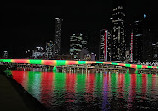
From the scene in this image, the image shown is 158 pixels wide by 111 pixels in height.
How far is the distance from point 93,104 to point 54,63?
295 ft

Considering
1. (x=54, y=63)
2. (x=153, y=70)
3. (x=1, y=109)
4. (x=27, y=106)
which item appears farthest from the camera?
(x=153, y=70)

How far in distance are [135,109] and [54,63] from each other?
3631 inches

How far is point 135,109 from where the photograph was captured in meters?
21.8

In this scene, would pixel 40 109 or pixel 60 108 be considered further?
pixel 60 108

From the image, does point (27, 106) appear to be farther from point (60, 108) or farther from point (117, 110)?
point (117, 110)

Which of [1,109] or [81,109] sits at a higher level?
[1,109]

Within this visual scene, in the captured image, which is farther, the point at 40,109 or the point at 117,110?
the point at 117,110

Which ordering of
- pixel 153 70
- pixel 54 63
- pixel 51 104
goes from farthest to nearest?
pixel 153 70 → pixel 54 63 → pixel 51 104

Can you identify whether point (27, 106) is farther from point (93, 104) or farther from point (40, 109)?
point (93, 104)

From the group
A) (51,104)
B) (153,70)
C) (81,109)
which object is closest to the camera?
(81,109)

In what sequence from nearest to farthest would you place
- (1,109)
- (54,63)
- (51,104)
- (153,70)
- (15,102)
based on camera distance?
1. (1,109)
2. (15,102)
3. (51,104)
4. (54,63)
5. (153,70)

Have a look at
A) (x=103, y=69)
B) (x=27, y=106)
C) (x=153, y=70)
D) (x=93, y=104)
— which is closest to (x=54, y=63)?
(x=103, y=69)

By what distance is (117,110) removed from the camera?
21.1 metres

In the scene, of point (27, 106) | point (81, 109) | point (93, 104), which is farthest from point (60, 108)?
point (27, 106)
